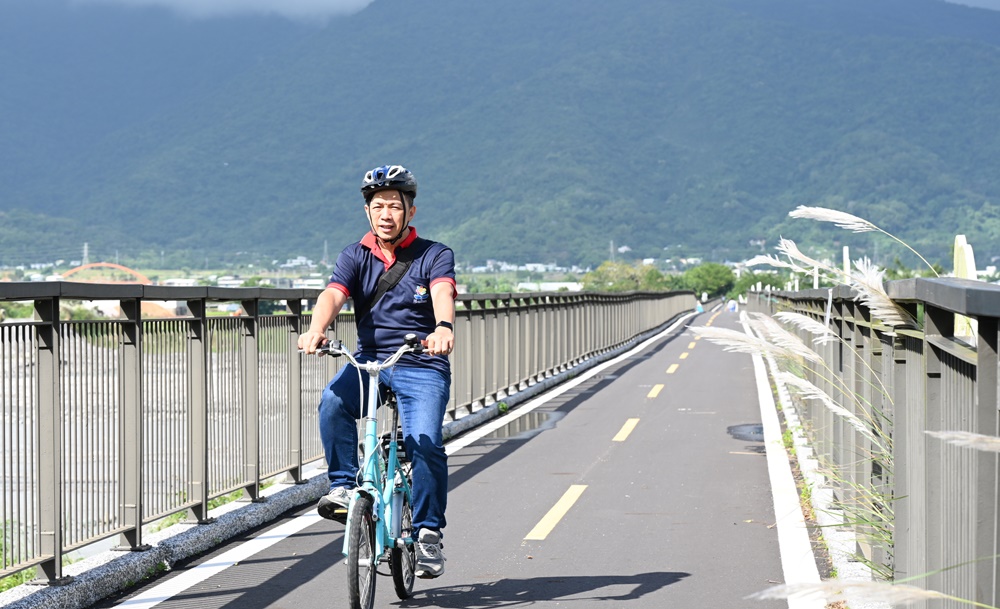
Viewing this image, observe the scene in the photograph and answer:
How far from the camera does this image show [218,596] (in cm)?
711

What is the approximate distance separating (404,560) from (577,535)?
2297 millimetres

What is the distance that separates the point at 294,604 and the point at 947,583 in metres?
3.73

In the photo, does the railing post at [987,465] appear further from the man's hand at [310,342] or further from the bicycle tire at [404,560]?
the bicycle tire at [404,560]

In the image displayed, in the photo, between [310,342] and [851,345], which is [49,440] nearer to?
[310,342]

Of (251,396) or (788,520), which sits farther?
(251,396)

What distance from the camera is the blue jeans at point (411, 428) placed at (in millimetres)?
6641

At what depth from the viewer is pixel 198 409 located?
339 inches

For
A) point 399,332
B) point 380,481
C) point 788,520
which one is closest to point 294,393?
point 399,332

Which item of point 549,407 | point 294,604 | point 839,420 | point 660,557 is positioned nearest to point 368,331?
point 294,604

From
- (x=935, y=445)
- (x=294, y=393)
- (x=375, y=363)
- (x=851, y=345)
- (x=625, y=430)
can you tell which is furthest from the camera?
(x=625, y=430)

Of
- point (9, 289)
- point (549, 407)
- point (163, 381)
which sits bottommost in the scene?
point (549, 407)

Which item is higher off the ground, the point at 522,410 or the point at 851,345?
the point at 851,345

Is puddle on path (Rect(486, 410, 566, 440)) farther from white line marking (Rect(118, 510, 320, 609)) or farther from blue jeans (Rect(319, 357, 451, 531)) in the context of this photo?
blue jeans (Rect(319, 357, 451, 531))

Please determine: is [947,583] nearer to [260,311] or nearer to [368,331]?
[368,331]
